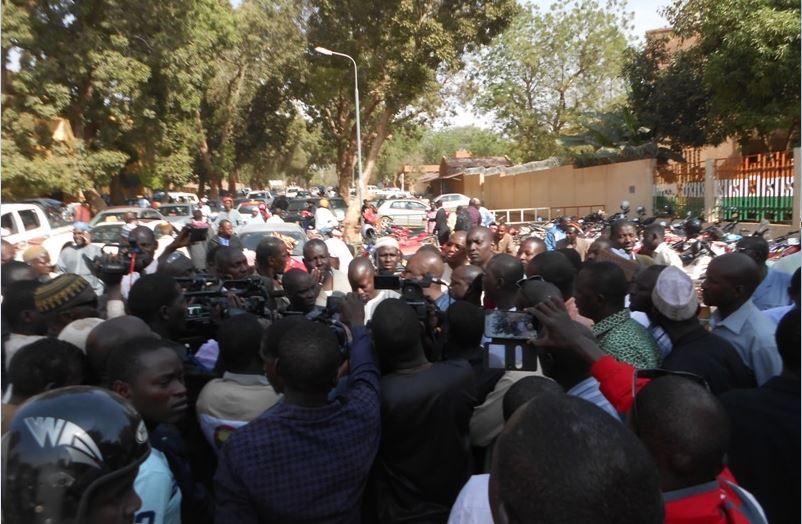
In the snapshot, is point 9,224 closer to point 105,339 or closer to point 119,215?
point 119,215

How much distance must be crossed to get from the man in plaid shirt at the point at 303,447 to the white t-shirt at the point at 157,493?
0.16 metres

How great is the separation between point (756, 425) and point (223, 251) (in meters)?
4.14

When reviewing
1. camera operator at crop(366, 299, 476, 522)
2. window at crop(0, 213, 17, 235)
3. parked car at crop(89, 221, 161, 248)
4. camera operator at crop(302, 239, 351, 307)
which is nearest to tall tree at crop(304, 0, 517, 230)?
parked car at crop(89, 221, 161, 248)

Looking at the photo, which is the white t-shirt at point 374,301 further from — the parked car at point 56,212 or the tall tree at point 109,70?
the tall tree at point 109,70

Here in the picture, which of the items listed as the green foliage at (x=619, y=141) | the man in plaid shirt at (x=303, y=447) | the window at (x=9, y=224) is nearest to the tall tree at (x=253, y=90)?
the green foliage at (x=619, y=141)

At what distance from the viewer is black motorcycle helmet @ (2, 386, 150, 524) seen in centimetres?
135

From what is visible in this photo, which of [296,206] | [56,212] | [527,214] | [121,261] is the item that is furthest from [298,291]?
Result: [527,214]

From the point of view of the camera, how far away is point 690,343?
2928mm

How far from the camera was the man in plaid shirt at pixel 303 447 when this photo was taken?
217 cm

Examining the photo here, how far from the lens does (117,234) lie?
12.6m

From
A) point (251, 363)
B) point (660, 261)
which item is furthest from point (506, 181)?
point (251, 363)

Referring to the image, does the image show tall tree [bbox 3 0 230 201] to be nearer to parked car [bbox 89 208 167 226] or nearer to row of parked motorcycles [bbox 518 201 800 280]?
parked car [bbox 89 208 167 226]

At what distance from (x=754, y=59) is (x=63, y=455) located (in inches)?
660

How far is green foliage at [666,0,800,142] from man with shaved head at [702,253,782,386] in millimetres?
12565
